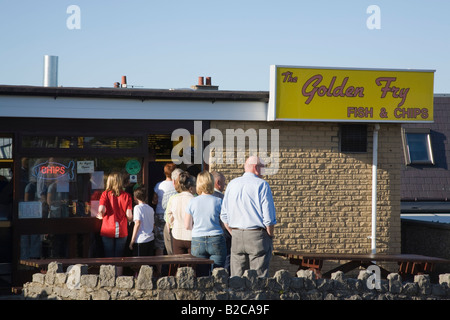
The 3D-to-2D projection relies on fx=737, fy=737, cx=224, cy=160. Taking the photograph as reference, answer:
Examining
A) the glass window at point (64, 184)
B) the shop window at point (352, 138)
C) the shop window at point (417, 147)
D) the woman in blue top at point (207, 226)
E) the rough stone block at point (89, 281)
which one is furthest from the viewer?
the shop window at point (417, 147)

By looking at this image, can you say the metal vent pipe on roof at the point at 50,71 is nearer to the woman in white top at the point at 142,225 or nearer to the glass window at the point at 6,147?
the glass window at the point at 6,147

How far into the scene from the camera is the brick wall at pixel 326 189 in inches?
485

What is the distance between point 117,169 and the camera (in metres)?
11.8

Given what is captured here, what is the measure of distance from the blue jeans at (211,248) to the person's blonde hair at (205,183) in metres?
0.60

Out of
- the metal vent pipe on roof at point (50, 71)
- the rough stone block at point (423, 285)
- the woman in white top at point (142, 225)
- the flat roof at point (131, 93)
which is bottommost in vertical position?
the rough stone block at point (423, 285)

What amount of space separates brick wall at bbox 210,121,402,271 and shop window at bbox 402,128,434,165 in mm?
8732

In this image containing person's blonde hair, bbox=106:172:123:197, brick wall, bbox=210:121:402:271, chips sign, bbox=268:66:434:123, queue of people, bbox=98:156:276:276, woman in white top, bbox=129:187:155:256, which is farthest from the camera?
brick wall, bbox=210:121:402:271

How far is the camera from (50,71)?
14688 mm

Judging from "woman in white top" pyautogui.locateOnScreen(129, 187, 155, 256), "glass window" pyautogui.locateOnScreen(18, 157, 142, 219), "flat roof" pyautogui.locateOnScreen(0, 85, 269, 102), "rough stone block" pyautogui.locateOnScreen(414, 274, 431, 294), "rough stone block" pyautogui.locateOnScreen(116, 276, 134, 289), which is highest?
"flat roof" pyautogui.locateOnScreen(0, 85, 269, 102)

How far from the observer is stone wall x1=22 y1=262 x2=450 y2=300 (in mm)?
8102

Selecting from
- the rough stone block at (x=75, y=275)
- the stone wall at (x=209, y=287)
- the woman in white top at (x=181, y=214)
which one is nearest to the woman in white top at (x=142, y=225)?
the woman in white top at (x=181, y=214)

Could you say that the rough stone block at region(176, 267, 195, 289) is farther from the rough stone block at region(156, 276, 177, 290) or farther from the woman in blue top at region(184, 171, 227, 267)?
the woman in blue top at region(184, 171, 227, 267)

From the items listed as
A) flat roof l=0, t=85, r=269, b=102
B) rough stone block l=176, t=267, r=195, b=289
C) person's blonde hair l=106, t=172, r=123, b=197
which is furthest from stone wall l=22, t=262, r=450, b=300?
flat roof l=0, t=85, r=269, b=102

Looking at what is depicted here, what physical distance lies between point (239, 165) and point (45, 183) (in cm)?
315
